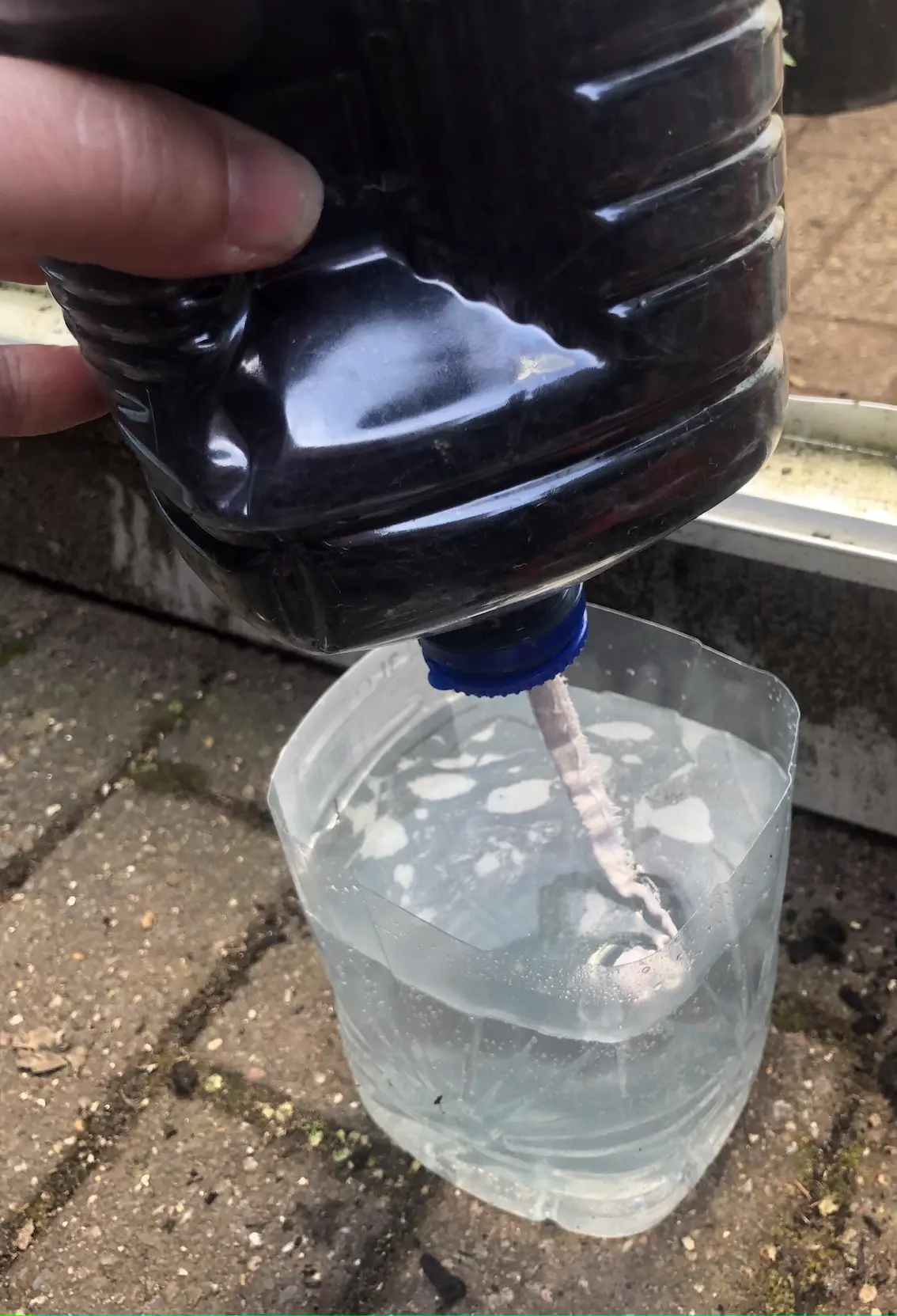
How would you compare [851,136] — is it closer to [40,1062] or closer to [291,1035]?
[291,1035]

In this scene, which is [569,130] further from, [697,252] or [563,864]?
[563,864]

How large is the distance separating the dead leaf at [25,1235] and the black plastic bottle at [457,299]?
68 cm

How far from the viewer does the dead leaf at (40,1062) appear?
3.64 feet

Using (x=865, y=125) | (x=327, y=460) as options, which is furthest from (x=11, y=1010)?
(x=865, y=125)

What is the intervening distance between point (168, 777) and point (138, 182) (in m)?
1.02

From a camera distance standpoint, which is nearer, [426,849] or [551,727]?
[551,727]

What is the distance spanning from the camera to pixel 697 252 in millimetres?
535

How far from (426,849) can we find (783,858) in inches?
14.5

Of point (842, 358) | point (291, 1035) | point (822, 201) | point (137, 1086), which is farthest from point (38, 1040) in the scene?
point (822, 201)

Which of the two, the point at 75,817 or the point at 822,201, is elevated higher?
the point at 822,201

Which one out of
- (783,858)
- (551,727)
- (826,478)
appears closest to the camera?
(551,727)

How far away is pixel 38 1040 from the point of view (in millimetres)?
1137

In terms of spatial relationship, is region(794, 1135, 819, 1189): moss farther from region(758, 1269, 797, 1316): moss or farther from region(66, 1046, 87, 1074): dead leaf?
region(66, 1046, 87, 1074): dead leaf

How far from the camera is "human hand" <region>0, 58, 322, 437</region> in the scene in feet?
1.40
